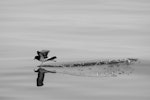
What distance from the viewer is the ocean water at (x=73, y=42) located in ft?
19.6

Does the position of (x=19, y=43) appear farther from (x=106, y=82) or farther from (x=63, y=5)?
(x=63, y=5)

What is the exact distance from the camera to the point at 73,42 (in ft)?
30.3

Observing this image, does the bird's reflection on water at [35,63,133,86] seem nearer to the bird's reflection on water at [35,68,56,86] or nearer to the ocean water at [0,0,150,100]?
the bird's reflection on water at [35,68,56,86]

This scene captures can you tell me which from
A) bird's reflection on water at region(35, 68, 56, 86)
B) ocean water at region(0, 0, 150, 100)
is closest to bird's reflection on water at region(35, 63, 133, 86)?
bird's reflection on water at region(35, 68, 56, 86)

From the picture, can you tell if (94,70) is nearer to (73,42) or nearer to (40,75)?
(40,75)

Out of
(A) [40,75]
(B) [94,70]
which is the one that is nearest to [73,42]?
(B) [94,70]

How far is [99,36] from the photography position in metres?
9.88

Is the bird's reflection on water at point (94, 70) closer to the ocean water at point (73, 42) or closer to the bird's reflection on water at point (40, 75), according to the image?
the bird's reflection on water at point (40, 75)

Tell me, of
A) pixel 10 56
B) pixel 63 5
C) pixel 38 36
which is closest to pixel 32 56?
pixel 10 56

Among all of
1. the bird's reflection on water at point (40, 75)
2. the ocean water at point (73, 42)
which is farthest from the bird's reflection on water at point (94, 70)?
the ocean water at point (73, 42)

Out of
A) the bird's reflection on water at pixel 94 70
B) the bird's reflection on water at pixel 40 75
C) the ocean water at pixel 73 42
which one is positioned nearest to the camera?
the ocean water at pixel 73 42

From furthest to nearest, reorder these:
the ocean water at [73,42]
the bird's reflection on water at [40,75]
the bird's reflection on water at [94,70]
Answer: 1. the bird's reflection on water at [94,70]
2. the bird's reflection on water at [40,75]
3. the ocean water at [73,42]

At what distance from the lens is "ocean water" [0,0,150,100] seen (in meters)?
5.96

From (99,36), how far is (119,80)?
141 inches
